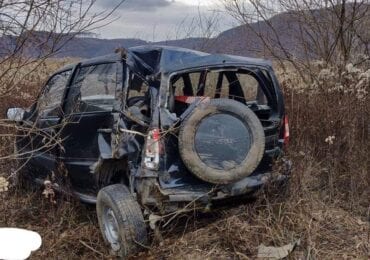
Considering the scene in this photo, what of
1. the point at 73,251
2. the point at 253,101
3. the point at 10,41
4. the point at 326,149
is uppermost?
the point at 10,41

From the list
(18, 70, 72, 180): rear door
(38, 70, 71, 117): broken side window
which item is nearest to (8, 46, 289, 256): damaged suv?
(18, 70, 72, 180): rear door

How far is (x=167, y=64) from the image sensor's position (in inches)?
188

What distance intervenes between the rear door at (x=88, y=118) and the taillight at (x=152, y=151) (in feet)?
2.05

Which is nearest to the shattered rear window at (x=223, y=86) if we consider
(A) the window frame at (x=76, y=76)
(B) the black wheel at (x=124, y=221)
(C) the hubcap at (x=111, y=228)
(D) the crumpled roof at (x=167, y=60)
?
(D) the crumpled roof at (x=167, y=60)

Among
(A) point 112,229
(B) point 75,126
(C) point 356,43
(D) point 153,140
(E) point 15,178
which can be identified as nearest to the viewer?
(D) point 153,140

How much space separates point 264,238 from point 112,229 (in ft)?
4.45

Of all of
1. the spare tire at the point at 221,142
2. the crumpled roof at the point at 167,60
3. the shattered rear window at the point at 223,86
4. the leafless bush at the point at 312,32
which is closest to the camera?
the spare tire at the point at 221,142

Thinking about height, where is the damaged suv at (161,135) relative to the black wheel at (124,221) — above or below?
above

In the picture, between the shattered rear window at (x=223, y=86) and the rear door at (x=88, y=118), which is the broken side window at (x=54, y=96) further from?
the shattered rear window at (x=223, y=86)

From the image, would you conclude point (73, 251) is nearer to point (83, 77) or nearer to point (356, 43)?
point (83, 77)

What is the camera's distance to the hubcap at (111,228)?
4685mm

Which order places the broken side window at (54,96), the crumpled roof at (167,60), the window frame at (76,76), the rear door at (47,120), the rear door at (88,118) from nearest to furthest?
1. the crumpled roof at (167,60)
2. the window frame at (76,76)
3. the rear door at (88,118)
4. the rear door at (47,120)
5. the broken side window at (54,96)

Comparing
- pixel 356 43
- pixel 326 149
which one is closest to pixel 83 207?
pixel 326 149

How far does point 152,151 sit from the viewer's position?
453cm
